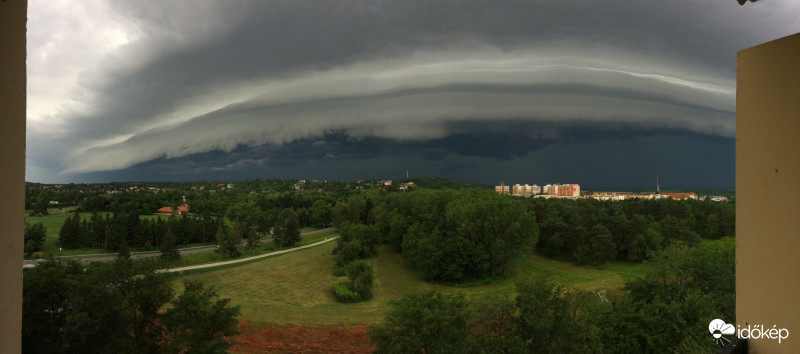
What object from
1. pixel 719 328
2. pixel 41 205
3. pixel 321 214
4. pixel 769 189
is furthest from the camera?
pixel 321 214

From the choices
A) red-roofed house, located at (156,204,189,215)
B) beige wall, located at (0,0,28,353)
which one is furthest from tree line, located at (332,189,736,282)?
red-roofed house, located at (156,204,189,215)

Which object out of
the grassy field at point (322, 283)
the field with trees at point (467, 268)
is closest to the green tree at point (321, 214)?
the field with trees at point (467, 268)

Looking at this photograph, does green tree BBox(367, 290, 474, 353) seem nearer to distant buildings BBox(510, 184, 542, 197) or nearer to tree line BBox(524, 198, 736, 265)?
tree line BBox(524, 198, 736, 265)

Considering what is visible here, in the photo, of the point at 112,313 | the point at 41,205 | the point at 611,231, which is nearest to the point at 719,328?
the point at 112,313

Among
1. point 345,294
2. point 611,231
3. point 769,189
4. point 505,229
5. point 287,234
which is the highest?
point 769,189

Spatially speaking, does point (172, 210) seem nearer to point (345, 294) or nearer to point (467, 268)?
point (345, 294)

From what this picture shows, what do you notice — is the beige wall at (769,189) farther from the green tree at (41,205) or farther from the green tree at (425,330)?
the green tree at (41,205)
